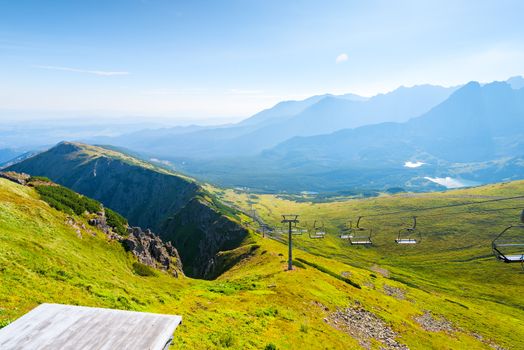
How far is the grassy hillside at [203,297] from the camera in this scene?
28703 millimetres

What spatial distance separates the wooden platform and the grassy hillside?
15.7 meters

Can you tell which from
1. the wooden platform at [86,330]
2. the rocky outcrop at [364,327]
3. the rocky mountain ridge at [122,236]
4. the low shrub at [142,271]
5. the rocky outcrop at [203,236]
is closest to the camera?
the wooden platform at [86,330]

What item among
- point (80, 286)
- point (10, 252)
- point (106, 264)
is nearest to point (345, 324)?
point (80, 286)

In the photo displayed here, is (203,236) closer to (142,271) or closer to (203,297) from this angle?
(142,271)

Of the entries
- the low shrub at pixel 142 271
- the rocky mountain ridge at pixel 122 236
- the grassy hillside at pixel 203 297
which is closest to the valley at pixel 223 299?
the grassy hillside at pixel 203 297

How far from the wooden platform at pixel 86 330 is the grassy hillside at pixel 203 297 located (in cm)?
1572

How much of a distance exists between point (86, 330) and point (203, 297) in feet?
130

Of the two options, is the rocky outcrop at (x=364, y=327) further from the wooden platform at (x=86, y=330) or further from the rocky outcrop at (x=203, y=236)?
the rocky outcrop at (x=203, y=236)

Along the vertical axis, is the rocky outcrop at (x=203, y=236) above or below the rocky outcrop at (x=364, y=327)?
below

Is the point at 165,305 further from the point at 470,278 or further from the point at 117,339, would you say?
the point at 470,278

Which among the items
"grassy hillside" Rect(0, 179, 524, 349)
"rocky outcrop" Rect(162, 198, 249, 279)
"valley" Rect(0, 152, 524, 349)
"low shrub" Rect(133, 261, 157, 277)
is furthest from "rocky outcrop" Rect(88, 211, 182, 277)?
"rocky outcrop" Rect(162, 198, 249, 279)

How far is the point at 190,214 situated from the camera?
643ft

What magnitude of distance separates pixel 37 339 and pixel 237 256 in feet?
317

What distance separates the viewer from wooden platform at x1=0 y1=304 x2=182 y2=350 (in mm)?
8200
